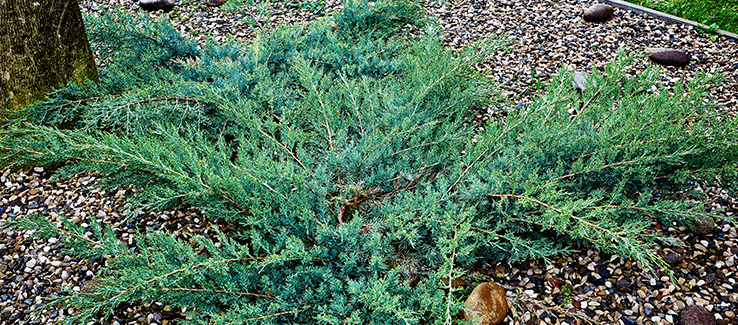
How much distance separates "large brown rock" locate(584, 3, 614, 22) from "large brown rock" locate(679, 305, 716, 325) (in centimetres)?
350

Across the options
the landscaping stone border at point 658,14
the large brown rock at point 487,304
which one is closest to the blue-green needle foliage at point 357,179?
the large brown rock at point 487,304

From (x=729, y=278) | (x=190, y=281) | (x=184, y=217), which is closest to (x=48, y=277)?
(x=184, y=217)

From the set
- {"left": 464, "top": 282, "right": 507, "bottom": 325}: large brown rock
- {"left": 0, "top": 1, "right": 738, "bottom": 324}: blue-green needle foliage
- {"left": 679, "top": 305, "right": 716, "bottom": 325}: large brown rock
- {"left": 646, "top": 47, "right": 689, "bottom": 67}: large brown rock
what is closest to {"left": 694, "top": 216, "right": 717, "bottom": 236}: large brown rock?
{"left": 0, "top": 1, "right": 738, "bottom": 324}: blue-green needle foliage

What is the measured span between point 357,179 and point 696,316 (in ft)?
5.73

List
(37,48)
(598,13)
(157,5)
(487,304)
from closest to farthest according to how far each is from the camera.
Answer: (487,304) → (37,48) → (598,13) → (157,5)

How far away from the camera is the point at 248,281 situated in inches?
75.2

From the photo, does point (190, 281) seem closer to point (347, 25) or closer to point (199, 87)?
point (199, 87)

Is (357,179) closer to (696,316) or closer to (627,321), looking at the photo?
(627,321)

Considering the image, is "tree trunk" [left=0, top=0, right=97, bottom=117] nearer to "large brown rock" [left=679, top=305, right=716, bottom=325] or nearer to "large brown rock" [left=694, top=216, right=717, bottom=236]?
"large brown rock" [left=679, top=305, right=716, bottom=325]

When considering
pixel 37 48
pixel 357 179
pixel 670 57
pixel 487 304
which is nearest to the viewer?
pixel 487 304

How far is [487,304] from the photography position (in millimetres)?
2160

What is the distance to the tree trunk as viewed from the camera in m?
2.73

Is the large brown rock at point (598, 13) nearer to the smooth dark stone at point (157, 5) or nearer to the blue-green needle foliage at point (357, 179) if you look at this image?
the blue-green needle foliage at point (357, 179)

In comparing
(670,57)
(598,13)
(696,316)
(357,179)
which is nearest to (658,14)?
(598,13)
